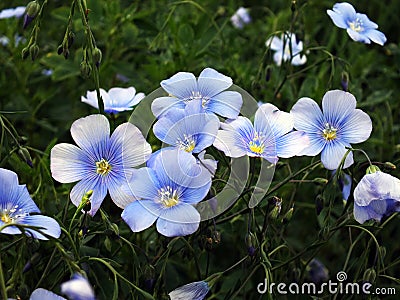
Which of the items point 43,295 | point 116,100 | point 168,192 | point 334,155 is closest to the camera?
point 43,295

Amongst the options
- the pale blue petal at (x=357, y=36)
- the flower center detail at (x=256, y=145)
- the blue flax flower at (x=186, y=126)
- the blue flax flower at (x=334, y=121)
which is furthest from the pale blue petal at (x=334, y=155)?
the pale blue petal at (x=357, y=36)

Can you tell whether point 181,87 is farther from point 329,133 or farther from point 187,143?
point 329,133

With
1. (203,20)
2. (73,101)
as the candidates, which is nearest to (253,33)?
(203,20)

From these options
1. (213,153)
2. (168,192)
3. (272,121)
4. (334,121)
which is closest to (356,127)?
(334,121)

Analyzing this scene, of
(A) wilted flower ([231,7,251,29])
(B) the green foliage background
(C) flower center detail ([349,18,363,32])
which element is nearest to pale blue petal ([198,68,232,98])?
(B) the green foliage background

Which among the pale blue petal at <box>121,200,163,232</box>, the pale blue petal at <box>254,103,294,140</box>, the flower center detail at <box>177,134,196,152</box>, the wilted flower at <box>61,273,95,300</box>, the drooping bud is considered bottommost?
the pale blue petal at <box>121,200,163,232</box>

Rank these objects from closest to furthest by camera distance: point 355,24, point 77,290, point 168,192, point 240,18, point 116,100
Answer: point 77,290
point 168,192
point 116,100
point 355,24
point 240,18

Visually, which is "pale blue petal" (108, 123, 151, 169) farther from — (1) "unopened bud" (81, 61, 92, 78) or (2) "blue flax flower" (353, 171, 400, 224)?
(2) "blue flax flower" (353, 171, 400, 224)
